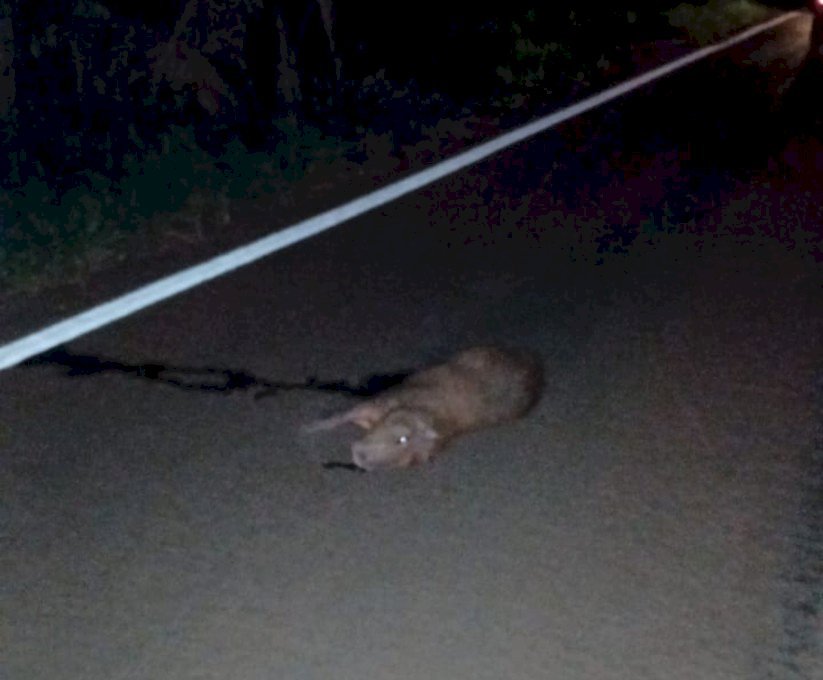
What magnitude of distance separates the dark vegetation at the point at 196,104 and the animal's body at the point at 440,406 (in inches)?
151

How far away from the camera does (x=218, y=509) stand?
5.81 metres

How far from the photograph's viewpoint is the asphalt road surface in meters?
4.84

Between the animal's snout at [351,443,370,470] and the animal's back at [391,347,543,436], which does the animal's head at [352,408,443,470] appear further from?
the animal's back at [391,347,543,436]

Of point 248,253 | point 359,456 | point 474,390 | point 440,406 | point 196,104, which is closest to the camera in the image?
point 359,456

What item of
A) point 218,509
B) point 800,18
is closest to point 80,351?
point 218,509

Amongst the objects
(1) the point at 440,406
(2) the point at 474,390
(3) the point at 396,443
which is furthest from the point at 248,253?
(3) the point at 396,443

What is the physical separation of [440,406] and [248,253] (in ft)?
12.9

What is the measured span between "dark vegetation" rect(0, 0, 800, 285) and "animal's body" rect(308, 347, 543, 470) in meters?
3.83

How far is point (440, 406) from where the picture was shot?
6.47 metres

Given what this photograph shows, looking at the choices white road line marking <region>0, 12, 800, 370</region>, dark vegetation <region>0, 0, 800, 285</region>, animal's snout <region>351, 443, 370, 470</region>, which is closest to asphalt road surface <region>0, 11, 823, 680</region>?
animal's snout <region>351, 443, 370, 470</region>

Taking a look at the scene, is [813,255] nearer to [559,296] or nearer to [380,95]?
[559,296]

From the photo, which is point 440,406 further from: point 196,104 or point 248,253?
point 196,104

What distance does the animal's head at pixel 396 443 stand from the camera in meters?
6.06

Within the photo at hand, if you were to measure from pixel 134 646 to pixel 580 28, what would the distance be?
20.2m
